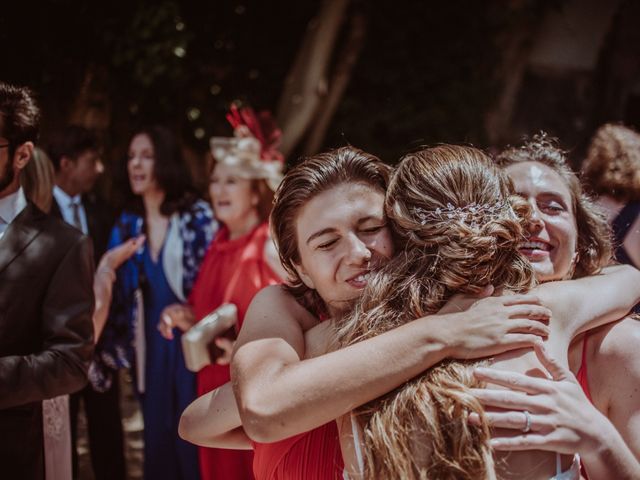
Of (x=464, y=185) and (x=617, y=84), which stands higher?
(x=617, y=84)

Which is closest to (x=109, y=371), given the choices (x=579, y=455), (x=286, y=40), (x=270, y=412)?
(x=270, y=412)

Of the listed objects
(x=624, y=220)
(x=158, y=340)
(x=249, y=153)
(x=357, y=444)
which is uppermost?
(x=249, y=153)

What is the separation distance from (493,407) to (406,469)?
9.3 inches

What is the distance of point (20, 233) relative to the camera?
2.15 m

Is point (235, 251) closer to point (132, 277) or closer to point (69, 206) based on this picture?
point (132, 277)

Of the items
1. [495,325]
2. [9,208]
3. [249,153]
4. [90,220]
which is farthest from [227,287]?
[495,325]

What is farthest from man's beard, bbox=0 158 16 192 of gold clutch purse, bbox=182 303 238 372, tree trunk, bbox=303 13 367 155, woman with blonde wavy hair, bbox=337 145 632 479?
tree trunk, bbox=303 13 367 155

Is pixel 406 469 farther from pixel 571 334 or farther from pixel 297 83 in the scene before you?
pixel 297 83

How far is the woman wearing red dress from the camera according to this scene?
3.40 metres

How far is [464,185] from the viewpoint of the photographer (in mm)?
1541

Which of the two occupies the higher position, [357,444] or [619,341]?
[619,341]

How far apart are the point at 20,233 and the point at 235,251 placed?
1.64m

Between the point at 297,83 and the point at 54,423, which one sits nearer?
the point at 54,423

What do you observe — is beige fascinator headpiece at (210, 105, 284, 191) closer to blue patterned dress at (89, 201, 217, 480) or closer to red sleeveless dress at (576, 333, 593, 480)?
blue patterned dress at (89, 201, 217, 480)
